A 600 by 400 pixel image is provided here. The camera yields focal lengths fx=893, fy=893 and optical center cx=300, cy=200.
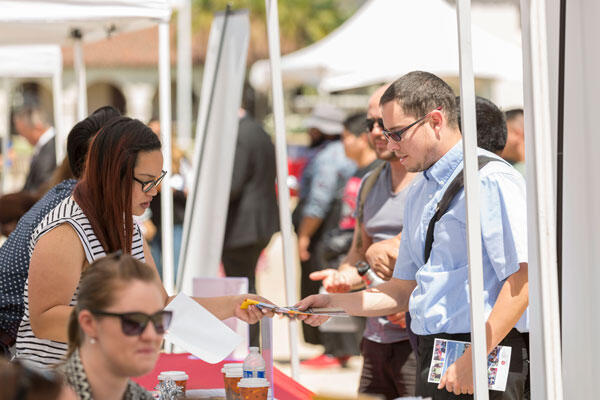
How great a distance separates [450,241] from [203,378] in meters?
1.08

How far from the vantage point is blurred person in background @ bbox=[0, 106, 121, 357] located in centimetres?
277

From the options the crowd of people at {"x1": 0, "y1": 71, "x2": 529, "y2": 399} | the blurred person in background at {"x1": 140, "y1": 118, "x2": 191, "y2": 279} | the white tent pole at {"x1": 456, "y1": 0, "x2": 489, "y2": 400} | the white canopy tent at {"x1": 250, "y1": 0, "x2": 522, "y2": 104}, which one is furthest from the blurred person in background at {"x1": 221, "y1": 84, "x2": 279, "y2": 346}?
the white tent pole at {"x1": 456, "y1": 0, "x2": 489, "y2": 400}

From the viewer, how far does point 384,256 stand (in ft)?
11.5

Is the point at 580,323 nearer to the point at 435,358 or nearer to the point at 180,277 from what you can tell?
the point at 435,358

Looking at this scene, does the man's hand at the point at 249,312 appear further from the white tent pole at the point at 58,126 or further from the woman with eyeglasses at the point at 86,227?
the white tent pole at the point at 58,126

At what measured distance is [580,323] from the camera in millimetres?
2164

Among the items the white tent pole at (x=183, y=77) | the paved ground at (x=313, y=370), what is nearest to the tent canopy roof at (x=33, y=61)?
the white tent pole at (x=183, y=77)

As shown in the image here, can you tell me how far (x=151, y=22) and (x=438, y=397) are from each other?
7.96ft

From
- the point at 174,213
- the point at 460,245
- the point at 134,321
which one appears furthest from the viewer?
the point at 174,213

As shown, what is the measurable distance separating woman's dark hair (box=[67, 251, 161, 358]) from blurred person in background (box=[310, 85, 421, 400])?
5.53 ft

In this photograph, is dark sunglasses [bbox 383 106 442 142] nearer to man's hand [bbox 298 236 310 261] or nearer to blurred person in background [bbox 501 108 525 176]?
blurred person in background [bbox 501 108 525 176]

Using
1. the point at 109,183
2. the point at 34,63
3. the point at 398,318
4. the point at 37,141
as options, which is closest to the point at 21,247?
the point at 109,183

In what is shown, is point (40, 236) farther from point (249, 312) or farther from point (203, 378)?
point (203, 378)

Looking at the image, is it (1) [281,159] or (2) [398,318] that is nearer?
(2) [398,318]
